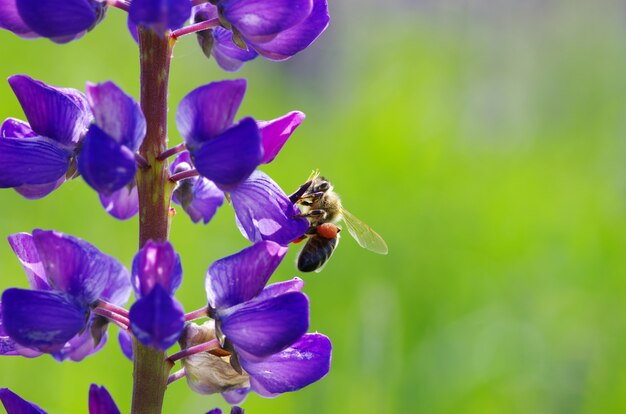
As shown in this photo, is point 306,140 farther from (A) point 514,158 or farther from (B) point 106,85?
(B) point 106,85

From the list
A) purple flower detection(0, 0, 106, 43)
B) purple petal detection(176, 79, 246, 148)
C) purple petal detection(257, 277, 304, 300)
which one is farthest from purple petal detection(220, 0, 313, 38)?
purple petal detection(257, 277, 304, 300)

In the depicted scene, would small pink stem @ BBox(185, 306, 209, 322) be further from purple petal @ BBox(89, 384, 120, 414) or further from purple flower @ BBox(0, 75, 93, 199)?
purple flower @ BBox(0, 75, 93, 199)

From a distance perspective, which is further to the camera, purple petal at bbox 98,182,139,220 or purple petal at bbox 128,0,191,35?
purple petal at bbox 98,182,139,220

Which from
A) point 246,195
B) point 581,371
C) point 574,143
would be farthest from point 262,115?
point 246,195

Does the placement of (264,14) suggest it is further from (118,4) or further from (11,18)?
(11,18)

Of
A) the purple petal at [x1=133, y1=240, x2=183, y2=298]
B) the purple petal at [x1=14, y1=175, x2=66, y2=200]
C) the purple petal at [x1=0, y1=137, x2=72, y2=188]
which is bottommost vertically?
the purple petal at [x1=133, y1=240, x2=183, y2=298]

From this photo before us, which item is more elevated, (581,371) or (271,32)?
(271,32)
